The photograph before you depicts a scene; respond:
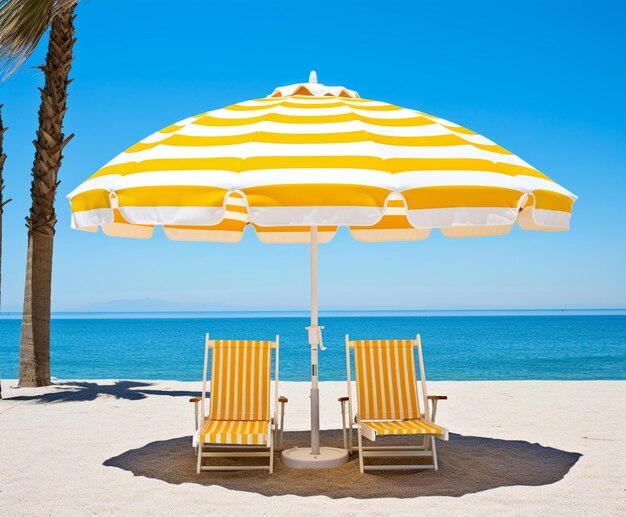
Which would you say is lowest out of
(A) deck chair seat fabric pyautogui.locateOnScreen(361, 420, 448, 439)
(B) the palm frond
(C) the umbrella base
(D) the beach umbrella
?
(C) the umbrella base

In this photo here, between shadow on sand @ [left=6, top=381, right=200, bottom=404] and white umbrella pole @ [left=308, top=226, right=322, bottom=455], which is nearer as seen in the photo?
white umbrella pole @ [left=308, top=226, right=322, bottom=455]

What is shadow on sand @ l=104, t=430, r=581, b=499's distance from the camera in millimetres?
4891

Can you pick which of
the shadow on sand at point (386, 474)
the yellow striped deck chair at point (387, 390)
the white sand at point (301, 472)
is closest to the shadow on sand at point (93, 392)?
the white sand at point (301, 472)

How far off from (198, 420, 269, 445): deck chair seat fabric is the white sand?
317 millimetres

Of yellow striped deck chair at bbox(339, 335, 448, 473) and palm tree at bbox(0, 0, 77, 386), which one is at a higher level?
palm tree at bbox(0, 0, 77, 386)

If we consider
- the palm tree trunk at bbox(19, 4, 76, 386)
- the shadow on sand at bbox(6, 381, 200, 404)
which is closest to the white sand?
the shadow on sand at bbox(6, 381, 200, 404)

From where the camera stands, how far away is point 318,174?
409cm

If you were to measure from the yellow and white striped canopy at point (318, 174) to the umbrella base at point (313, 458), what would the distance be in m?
1.97

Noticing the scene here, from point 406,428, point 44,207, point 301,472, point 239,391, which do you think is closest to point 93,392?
point 44,207

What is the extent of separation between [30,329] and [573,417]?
7.49 metres

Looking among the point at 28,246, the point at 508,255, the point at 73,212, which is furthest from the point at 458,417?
the point at 508,255

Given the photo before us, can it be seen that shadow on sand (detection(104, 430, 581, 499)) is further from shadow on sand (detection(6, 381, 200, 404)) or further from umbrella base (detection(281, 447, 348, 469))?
shadow on sand (detection(6, 381, 200, 404))

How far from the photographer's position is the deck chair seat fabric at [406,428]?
5008mm

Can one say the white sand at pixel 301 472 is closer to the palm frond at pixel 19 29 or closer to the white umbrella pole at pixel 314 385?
the white umbrella pole at pixel 314 385
